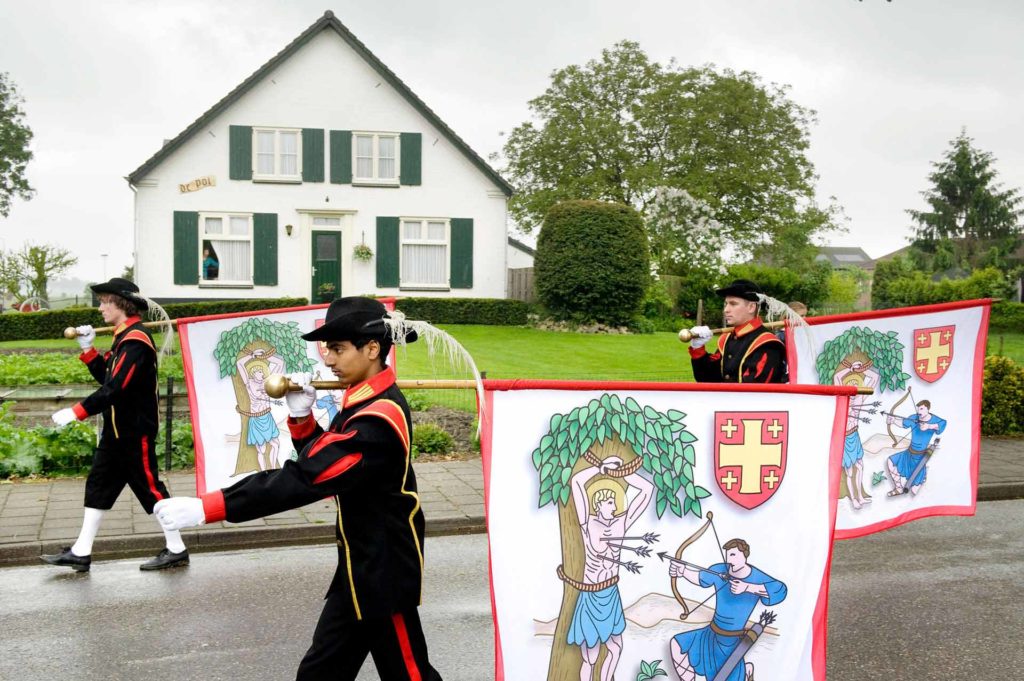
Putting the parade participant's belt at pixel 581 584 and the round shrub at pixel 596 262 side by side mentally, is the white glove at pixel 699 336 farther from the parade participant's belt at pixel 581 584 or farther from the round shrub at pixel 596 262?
the round shrub at pixel 596 262

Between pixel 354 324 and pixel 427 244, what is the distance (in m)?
27.0

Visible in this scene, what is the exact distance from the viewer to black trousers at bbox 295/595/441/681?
11.9 feet

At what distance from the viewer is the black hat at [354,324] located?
143 inches

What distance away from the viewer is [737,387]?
423 centimetres

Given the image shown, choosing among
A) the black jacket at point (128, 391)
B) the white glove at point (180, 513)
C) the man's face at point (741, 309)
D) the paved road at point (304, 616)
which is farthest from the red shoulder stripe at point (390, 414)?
the man's face at point (741, 309)

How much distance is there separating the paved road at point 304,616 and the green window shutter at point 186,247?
74.3 feet

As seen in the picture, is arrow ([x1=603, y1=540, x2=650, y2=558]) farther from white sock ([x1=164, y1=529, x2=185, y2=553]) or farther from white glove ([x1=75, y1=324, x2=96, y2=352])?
white glove ([x1=75, y1=324, x2=96, y2=352])

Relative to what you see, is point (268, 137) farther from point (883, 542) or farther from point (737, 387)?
point (737, 387)

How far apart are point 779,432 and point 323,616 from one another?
2085 mm

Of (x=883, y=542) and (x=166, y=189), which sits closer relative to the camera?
(x=883, y=542)

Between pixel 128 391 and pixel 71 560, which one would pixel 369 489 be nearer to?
pixel 128 391

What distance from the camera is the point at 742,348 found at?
713cm

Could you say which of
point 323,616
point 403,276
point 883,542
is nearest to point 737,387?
point 323,616

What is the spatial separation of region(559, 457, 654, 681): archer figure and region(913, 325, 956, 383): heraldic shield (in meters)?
4.17
